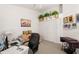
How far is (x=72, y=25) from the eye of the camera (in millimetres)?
1468

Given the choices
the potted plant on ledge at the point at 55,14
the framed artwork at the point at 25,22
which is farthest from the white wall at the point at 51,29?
the framed artwork at the point at 25,22

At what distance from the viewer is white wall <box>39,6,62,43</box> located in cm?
155

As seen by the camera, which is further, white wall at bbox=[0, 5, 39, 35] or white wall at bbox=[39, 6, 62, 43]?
white wall at bbox=[39, 6, 62, 43]

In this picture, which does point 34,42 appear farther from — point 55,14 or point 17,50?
point 55,14

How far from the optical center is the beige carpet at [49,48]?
1501mm

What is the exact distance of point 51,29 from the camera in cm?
162

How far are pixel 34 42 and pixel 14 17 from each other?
54 cm

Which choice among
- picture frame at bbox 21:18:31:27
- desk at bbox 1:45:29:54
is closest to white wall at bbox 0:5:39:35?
picture frame at bbox 21:18:31:27

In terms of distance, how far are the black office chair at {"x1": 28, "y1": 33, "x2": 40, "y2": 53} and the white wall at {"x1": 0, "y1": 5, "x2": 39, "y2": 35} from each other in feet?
0.29

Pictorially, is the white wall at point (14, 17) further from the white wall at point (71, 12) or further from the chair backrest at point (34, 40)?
the white wall at point (71, 12)

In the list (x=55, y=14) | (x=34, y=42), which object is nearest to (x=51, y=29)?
(x=55, y=14)

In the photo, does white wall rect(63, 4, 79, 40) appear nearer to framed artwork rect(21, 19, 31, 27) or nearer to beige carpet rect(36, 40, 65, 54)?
beige carpet rect(36, 40, 65, 54)
